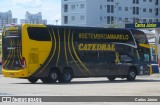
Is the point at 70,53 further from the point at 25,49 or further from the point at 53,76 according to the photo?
the point at 25,49

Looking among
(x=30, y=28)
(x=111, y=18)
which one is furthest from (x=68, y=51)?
(x=111, y=18)

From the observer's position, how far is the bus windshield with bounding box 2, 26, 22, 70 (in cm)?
3048

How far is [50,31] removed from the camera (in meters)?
31.2

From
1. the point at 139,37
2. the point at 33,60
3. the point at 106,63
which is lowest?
the point at 106,63

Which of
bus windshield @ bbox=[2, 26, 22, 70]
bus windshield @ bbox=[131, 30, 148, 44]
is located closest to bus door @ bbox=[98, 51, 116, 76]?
bus windshield @ bbox=[131, 30, 148, 44]

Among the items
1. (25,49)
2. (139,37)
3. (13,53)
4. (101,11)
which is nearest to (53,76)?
(25,49)

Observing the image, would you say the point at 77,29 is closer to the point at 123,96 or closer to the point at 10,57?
the point at 10,57

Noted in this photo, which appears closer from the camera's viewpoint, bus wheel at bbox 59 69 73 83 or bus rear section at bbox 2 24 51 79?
bus rear section at bbox 2 24 51 79

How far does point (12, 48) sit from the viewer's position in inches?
1214

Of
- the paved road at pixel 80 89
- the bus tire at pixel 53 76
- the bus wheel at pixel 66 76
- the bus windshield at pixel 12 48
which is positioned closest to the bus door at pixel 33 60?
the bus windshield at pixel 12 48

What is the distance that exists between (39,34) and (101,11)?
8427 cm

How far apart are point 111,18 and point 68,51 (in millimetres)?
83691

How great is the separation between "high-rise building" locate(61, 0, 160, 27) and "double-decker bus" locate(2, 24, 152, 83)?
75157 millimetres

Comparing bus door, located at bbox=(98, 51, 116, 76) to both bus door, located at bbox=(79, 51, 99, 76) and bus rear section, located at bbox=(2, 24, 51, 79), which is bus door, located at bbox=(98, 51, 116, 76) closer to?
bus door, located at bbox=(79, 51, 99, 76)
